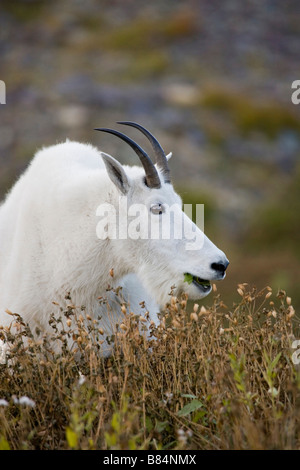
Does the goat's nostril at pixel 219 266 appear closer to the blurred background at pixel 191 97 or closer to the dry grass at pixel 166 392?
the dry grass at pixel 166 392

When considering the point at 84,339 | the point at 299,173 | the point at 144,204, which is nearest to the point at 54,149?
the point at 144,204

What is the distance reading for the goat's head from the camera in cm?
468

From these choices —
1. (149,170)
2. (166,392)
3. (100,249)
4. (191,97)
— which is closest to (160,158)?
(149,170)

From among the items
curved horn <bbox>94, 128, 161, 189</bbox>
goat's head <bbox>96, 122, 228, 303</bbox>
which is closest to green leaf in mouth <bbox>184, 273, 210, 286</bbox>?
goat's head <bbox>96, 122, 228, 303</bbox>

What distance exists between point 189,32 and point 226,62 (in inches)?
110

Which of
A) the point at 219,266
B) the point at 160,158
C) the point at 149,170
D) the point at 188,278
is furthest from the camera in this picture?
the point at 160,158

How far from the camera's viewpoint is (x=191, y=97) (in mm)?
23859

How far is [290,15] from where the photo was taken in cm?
2975

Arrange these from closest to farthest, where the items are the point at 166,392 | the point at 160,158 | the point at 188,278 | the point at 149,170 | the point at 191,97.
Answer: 1. the point at 166,392
2. the point at 188,278
3. the point at 149,170
4. the point at 160,158
5. the point at 191,97

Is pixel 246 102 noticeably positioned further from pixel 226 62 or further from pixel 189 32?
pixel 189 32

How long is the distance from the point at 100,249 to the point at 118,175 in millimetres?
555

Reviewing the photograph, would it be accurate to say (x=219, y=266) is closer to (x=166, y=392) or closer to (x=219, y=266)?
(x=219, y=266)

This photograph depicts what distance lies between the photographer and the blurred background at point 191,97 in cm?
1753

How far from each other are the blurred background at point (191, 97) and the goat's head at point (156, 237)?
7.88m
